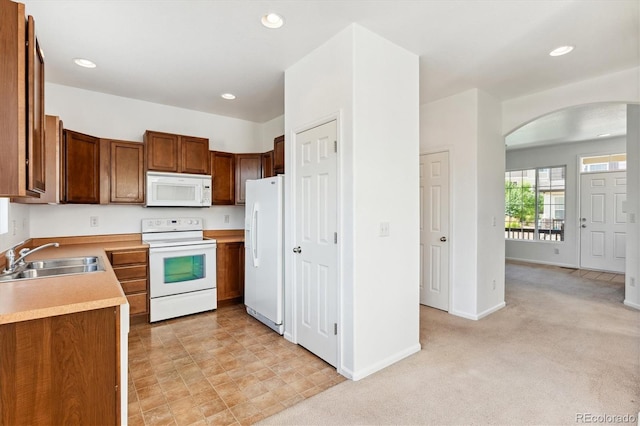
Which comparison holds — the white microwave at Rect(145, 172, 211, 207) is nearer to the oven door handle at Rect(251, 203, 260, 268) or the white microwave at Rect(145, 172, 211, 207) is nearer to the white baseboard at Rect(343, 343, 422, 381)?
the oven door handle at Rect(251, 203, 260, 268)

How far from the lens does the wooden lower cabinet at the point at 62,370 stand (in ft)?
4.27

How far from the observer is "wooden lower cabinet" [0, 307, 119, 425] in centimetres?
130

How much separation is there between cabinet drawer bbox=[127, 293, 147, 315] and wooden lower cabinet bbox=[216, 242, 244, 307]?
0.84m

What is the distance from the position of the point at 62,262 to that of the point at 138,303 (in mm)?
1112

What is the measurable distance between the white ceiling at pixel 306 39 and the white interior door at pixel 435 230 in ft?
3.11

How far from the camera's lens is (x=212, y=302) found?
3941mm

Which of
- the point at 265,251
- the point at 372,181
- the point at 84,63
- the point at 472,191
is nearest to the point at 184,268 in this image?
the point at 265,251

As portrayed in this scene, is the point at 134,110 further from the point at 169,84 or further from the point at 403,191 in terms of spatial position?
the point at 403,191

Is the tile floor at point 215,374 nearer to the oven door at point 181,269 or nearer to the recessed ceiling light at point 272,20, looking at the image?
the oven door at point 181,269

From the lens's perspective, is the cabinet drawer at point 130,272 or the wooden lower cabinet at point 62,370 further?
the cabinet drawer at point 130,272

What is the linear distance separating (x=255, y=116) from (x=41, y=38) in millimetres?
2528

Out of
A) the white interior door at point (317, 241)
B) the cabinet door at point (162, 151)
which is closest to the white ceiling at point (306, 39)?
the cabinet door at point (162, 151)

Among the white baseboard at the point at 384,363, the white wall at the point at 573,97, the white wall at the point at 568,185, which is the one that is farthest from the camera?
the white wall at the point at 568,185

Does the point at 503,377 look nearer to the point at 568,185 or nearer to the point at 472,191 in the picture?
the point at 472,191
